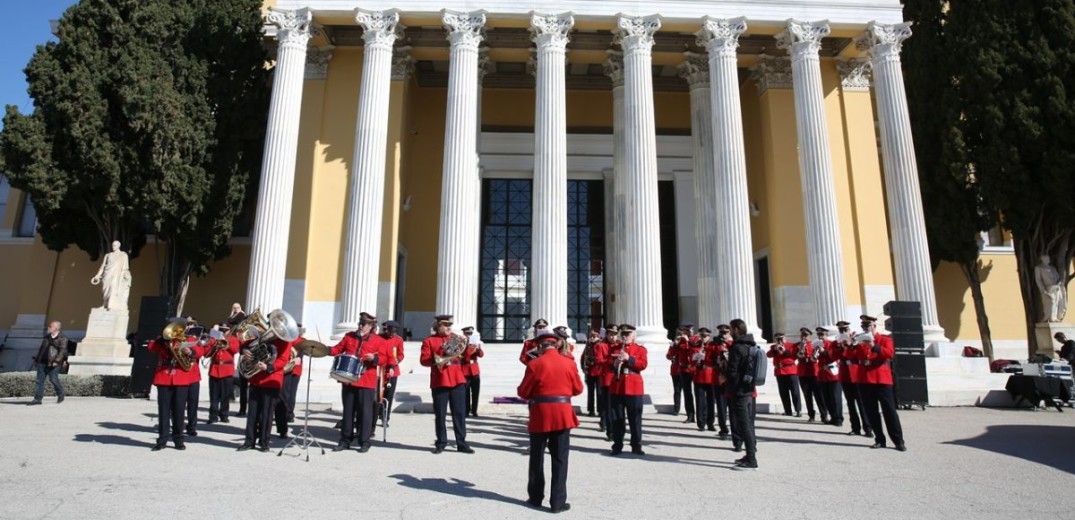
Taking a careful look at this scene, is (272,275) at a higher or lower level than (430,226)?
lower

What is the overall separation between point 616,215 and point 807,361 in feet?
26.8

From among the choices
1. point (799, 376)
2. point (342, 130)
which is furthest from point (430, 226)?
point (799, 376)

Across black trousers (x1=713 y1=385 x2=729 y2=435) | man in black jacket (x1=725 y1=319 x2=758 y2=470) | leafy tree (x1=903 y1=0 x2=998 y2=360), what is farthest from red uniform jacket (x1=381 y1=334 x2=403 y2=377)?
leafy tree (x1=903 y1=0 x2=998 y2=360)

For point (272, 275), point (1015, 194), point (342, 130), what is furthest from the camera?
point (342, 130)

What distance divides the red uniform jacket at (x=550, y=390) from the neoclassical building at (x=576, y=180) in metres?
10.1

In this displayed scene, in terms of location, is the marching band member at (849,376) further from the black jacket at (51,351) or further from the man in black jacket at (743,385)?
the black jacket at (51,351)

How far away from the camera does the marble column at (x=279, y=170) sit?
1604 cm

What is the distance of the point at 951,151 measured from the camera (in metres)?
18.8

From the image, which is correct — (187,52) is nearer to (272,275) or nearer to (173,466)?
(272,275)

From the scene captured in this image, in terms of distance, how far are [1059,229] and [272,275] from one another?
23.6 meters

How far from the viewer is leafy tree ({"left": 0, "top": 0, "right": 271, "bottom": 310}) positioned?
647 inches

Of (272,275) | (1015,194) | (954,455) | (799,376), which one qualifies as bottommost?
(954,455)

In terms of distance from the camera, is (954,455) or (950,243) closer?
(954,455)

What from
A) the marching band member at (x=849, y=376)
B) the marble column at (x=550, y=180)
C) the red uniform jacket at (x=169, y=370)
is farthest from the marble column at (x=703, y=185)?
the red uniform jacket at (x=169, y=370)
